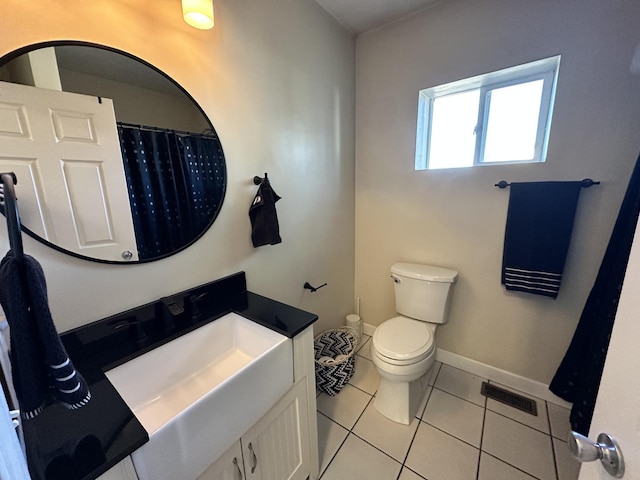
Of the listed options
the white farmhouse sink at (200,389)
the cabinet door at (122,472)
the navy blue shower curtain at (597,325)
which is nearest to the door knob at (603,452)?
the white farmhouse sink at (200,389)

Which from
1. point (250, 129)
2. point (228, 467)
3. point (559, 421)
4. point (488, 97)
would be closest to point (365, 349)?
point (559, 421)

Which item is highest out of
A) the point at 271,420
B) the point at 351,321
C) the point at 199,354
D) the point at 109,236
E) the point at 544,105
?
the point at 544,105

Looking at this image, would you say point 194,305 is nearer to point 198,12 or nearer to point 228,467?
point 228,467

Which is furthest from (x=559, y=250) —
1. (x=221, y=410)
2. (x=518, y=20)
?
(x=221, y=410)

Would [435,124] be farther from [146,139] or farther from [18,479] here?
[18,479]

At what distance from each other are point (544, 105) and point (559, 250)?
2.76 feet

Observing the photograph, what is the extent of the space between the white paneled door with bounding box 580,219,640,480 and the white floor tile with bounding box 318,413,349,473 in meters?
1.18

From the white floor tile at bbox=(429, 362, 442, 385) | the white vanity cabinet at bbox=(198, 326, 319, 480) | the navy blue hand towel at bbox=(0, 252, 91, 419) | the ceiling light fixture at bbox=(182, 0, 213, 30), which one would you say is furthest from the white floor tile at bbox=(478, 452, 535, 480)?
the ceiling light fixture at bbox=(182, 0, 213, 30)

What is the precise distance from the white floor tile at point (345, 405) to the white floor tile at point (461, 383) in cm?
56

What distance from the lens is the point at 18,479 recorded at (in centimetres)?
35

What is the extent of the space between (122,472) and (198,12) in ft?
4.62

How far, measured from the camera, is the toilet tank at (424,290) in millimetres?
1739

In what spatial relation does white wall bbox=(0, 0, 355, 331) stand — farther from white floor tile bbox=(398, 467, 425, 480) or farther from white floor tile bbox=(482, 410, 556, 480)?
white floor tile bbox=(482, 410, 556, 480)

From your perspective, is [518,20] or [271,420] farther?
[518,20]
